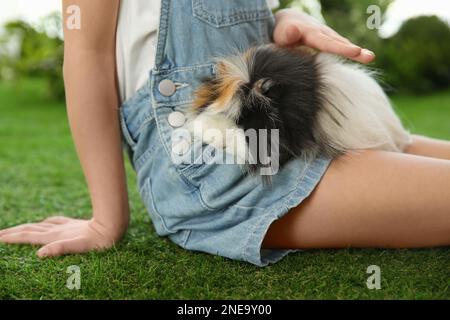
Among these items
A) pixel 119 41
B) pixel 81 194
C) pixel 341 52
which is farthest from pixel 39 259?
pixel 341 52

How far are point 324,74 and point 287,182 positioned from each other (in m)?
0.23

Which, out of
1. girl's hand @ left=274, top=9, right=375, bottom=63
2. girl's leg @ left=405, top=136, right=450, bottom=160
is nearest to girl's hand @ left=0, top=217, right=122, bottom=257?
girl's hand @ left=274, top=9, right=375, bottom=63

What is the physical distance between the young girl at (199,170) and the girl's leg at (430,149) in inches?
11.4

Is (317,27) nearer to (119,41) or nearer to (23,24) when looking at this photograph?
(119,41)

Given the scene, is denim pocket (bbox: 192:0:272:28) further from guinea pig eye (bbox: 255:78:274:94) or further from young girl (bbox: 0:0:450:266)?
guinea pig eye (bbox: 255:78:274:94)

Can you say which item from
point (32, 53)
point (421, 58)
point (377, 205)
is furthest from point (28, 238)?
point (421, 58)

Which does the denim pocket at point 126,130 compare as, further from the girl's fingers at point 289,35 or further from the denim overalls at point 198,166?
the girl's fingers at point 289,35

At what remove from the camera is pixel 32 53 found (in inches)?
196

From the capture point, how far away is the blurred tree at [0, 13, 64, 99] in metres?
4.63

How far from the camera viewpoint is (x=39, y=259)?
1.15 meters

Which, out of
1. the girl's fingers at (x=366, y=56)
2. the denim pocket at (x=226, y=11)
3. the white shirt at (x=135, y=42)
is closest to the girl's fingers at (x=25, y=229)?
the white shirt at (x=135, y=42)

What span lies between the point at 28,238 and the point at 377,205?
78cm

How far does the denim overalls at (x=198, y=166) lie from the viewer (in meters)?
1.04

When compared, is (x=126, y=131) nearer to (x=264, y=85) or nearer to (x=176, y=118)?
(x=176, y=118)
